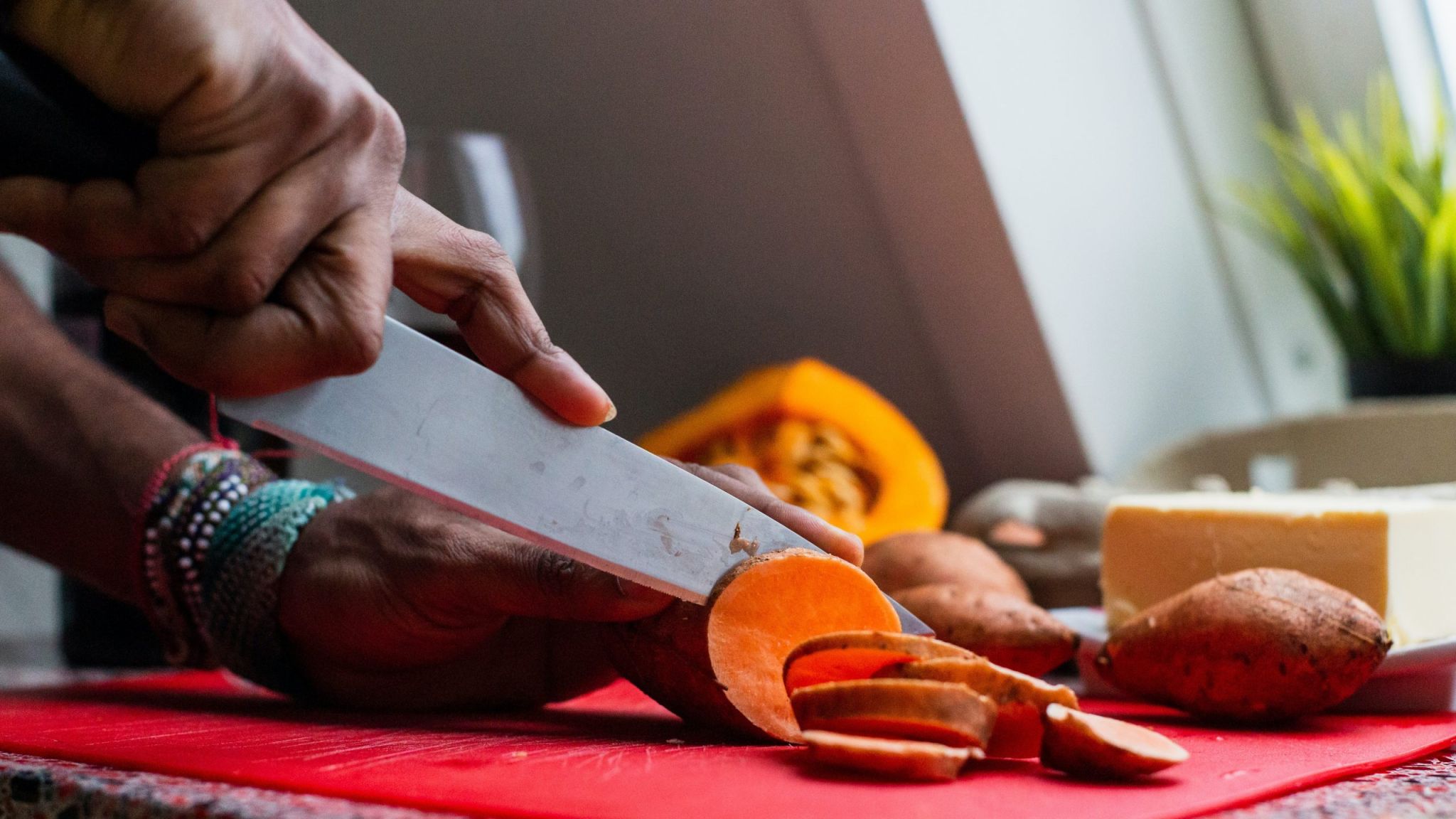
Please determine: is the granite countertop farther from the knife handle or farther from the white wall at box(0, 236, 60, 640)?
the white wall at box(0, 236, 60, 640)

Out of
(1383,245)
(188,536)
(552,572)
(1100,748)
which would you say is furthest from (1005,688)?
(1383,245)

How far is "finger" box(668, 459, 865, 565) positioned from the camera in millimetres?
859

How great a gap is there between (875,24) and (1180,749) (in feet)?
3.44

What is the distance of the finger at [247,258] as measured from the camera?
643 millimetres

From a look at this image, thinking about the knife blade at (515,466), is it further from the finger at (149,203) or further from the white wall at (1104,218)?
the white wall at (1104,218)

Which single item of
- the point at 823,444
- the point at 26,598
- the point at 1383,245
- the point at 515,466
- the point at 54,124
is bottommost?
the point at 1383,245

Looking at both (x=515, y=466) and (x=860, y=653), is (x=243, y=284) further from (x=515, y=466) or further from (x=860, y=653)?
(x=860, y=653)

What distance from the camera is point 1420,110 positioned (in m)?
2.08

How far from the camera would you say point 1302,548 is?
3.49 ft

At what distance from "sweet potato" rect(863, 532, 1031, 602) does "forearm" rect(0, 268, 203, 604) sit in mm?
597

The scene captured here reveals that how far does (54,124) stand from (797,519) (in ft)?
1.54

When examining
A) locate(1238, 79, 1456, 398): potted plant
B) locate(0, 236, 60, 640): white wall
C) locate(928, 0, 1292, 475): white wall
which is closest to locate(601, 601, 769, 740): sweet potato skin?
locate(928, 0, 1292, 475): white wall

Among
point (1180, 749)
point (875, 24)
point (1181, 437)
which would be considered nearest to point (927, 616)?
point (1180, 749)

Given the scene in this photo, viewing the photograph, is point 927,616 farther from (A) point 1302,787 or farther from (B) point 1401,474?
(B) point 1401,474
